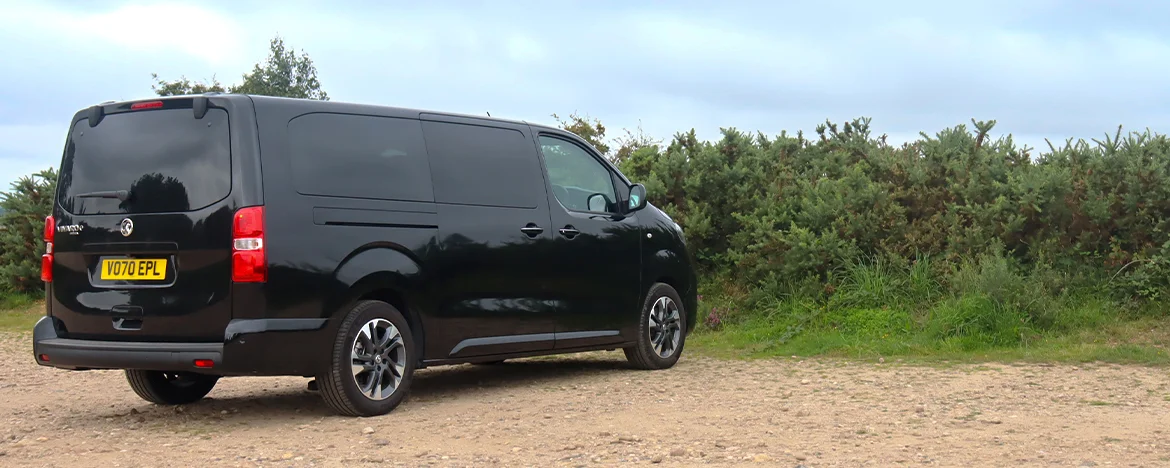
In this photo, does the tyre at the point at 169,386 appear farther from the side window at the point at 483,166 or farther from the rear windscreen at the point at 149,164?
the side window at the point at 483,166

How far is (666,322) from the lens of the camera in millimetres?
10102

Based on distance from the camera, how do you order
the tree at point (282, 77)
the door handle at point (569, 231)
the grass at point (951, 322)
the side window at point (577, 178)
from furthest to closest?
the tree at point (282, 77)
the grass at point (951, 322)
the side window at point (577, 178)
the door handle at point (569, 231)

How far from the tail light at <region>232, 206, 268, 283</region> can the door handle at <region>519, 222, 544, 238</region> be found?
2.20 metres

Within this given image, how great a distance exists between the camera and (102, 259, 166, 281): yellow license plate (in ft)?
23.3

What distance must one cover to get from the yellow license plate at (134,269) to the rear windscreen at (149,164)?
29 centimetres

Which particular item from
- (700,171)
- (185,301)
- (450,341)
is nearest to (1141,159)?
(700,171)

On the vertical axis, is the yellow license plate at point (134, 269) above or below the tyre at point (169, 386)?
above

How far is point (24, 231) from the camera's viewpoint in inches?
728

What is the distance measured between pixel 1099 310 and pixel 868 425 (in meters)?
5.36

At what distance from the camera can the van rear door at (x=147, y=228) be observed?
22.8 feet

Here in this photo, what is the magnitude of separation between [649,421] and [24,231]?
47.4ft

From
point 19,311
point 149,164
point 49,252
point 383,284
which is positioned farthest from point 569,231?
point 19,311

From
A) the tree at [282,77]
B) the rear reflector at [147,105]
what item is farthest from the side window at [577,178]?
the tree at [282,77]

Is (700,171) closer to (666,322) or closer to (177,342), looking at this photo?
(666,322)
